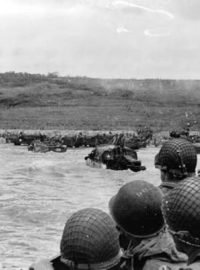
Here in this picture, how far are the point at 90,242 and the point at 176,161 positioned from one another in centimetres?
302

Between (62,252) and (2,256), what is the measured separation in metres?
6.90

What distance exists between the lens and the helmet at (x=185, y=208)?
13.9 feet

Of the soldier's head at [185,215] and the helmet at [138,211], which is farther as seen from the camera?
the helmet at [138,211]

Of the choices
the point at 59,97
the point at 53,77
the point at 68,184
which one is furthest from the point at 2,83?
the point at 68,184

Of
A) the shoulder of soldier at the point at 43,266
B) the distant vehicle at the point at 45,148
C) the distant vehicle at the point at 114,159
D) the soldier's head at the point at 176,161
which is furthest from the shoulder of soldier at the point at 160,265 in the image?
the distant vehicle at the point at 45,148

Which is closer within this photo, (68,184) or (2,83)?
(68,184)

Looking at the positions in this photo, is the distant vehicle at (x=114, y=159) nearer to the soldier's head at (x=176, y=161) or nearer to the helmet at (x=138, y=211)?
the soldier's head at (x=176, y=161)

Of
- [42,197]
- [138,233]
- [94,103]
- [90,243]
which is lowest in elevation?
[94,103]

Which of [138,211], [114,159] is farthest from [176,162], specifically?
[114,159]

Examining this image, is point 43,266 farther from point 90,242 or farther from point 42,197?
point 42,197

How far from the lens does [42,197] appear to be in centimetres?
Answer: 1856

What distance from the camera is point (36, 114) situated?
Answer: 80.4m

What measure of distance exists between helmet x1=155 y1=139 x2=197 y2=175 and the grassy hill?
2391 inches

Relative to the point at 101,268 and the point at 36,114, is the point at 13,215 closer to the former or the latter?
the point at 101,268
